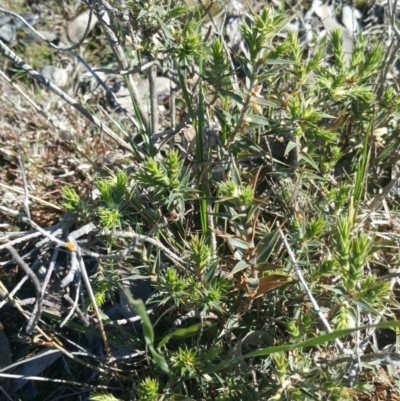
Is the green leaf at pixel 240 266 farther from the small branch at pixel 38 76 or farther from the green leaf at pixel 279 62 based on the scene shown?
the small branch at pixel 38 76

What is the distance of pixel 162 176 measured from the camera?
1522 millimetres

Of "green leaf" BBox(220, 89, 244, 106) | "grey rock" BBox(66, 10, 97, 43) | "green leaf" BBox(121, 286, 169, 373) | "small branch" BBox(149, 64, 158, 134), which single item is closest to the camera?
"green leaf" BBox(121, 286, 169, 373)

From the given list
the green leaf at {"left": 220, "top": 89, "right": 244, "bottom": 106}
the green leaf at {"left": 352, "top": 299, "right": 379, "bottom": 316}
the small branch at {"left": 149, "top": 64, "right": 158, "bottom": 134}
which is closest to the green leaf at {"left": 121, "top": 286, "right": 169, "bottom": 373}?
the green leaf at {"left": 352, "top": 299, "right": 379, "bottom": 316}

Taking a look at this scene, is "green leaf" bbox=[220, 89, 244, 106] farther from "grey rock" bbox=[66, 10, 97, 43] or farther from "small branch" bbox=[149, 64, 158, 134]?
"grey rock" bbox=[66, 10, 97, 43]

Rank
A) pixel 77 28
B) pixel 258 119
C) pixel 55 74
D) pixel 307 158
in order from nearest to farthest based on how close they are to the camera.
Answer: pixel 258 119 < pixel 307 158 < pixel 55 74 < pixel 77 28

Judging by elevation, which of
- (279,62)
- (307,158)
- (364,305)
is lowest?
(364,305)

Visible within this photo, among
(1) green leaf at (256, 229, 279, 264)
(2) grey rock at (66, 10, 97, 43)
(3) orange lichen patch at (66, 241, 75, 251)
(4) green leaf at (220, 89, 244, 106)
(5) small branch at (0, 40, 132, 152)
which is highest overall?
(2) grey rock at (66, 10, 97, 43)

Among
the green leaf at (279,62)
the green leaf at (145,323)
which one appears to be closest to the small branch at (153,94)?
the green leaf at (279,62)

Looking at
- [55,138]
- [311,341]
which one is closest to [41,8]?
[55,138]

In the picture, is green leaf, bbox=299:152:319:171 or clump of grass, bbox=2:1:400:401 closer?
clump of grass, bbox=2:1:400:401

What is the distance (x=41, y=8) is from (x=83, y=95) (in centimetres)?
69

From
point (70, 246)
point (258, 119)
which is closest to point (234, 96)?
point (258, 119)

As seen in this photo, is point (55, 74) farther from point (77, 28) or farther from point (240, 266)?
point (240, 266)

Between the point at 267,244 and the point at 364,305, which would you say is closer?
the point at 364,305
